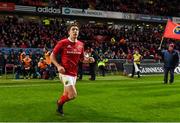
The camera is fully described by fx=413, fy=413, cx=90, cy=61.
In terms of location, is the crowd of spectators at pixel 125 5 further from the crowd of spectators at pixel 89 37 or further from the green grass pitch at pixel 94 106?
the green grass pitch at pixel 94 106

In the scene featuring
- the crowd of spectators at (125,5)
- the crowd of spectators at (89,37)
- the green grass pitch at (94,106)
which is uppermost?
the crowd of spectators at (125,5)

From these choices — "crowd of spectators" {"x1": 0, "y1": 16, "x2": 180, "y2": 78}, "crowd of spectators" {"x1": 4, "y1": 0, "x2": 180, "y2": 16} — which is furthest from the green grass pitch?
"crowd of spectators" {"x1": 4, "y1": 0, "x2": 180, "y2": 16}

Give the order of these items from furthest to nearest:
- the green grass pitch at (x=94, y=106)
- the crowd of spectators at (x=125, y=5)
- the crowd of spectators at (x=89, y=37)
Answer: the crowd of spectators at (x=125, y=5) → the crowd of spectators at (x=89, y=37) → the green grass pitch at (x=94, y=106)

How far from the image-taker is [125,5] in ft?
165

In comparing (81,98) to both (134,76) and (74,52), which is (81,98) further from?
(134,76)

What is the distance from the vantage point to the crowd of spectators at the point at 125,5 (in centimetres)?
4172

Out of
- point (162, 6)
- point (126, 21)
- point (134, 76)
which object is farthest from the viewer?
point (162, 6)

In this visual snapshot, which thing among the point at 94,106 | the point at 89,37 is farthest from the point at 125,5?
the point at 94,106

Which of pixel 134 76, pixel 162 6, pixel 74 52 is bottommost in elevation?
pixel 134 76

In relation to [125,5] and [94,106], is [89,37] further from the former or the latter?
[94,106]

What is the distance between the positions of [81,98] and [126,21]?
118 ft

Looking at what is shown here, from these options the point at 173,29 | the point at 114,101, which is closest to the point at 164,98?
the point at 114,101

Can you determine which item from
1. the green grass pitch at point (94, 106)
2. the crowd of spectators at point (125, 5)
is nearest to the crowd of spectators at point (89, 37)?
the crowd of spectators at point (125, 5)

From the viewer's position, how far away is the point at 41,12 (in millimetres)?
40750
